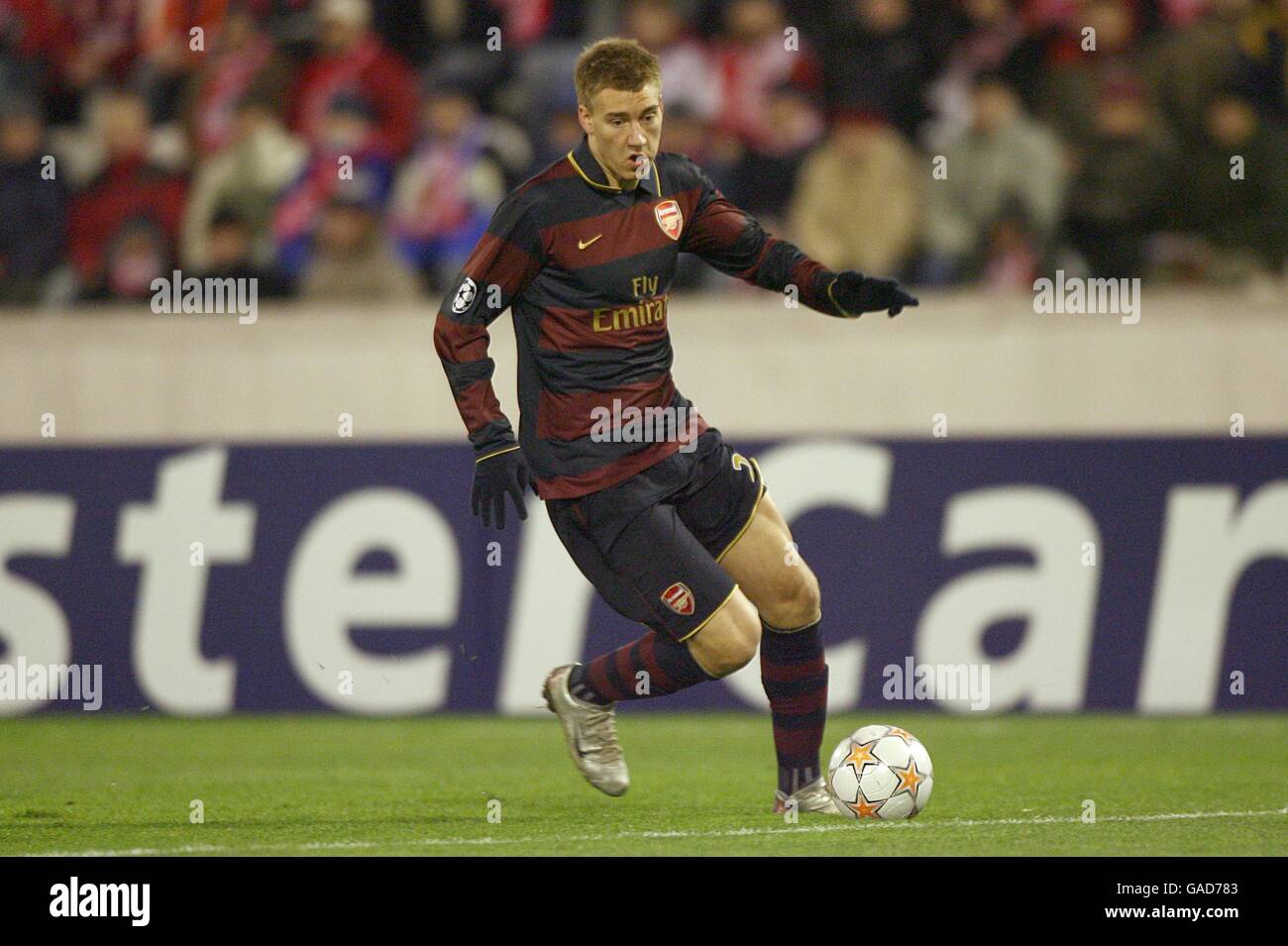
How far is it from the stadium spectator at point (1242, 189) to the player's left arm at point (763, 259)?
16.2ft

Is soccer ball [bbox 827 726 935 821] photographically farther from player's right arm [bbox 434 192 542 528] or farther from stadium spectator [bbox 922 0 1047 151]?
stadium spectator [bbox 922 0 1047 151]

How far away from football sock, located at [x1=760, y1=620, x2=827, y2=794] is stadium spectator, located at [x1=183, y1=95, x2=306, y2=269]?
5.93m

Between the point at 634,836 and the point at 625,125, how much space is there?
2.20 metres

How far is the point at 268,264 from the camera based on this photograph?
39.6 feet

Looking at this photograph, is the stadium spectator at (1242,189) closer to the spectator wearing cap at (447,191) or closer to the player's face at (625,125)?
the spectator wearing cap at (447,191)

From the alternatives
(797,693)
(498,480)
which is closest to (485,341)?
(498,480)

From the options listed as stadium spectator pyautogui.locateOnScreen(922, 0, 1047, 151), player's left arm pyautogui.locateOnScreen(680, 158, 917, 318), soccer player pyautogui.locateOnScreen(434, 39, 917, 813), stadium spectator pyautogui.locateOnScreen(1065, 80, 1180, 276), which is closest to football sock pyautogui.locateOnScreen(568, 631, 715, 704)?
soccer player pyautogui.locateOnScreen(434, 39, 917, 813)

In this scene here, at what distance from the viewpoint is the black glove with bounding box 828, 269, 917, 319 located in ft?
22.4

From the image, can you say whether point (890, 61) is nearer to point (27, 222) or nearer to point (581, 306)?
point (27, 222)

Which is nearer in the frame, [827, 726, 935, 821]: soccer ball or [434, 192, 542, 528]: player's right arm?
[434, 192, 542, 528]: player's right arm

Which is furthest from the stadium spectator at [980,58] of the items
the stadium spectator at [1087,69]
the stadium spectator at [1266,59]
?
the stadium spectator at [1266,59]

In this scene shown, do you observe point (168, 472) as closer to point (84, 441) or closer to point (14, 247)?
point (84, 441)

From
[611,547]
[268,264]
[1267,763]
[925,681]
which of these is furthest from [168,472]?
[1267,763]

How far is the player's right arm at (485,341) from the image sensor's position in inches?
257
